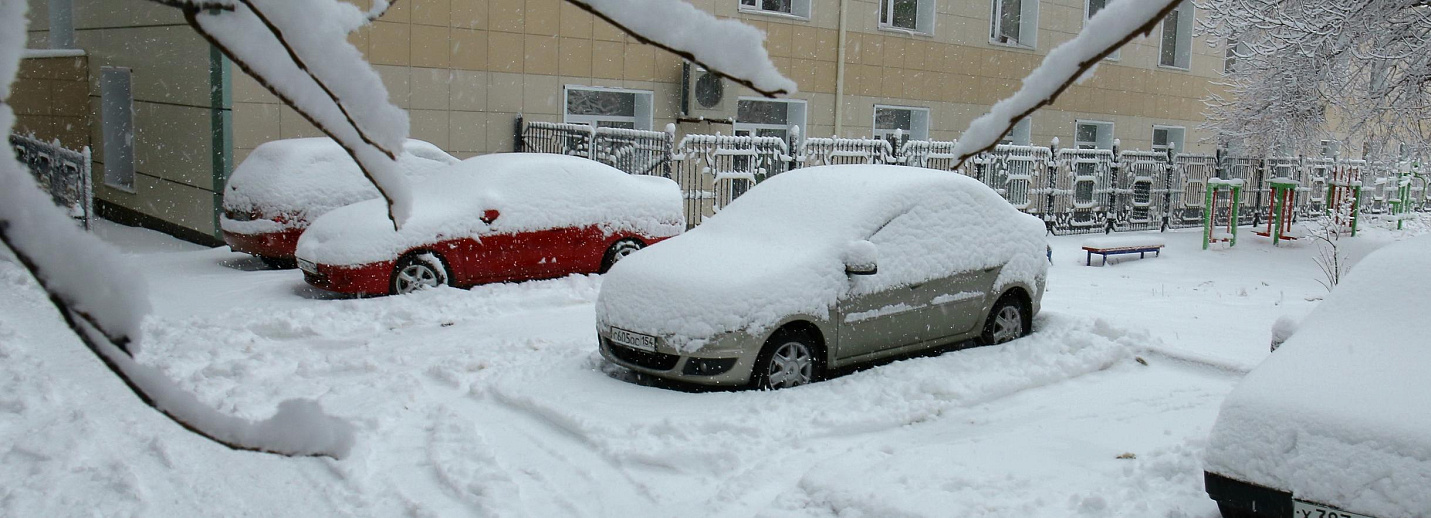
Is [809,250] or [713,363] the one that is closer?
[713,363]

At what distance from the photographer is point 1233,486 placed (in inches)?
173

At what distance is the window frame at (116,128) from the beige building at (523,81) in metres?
0.03

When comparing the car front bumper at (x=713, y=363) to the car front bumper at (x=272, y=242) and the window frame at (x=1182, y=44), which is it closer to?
the car front bumper at (x=272, y=242)

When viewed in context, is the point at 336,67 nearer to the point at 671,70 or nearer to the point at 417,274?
the point at 417,274

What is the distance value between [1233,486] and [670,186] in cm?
832

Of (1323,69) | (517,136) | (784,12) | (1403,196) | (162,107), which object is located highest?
(784,12)

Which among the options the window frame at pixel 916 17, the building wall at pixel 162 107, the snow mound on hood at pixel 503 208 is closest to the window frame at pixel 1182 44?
the window frame at pixel 916 17

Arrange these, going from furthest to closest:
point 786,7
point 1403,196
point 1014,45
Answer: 1. point 1403,196
2. point 1014,45
3. point 786,7

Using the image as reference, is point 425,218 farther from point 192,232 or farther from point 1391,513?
point 1391,513

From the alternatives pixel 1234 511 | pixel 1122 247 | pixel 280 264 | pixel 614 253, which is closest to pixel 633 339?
pixel 1234 511

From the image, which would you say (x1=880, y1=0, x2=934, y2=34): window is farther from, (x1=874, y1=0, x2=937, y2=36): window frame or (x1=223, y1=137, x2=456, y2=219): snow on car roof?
(x1=223, y1=137, x2=456, y2=219): snow on car roof

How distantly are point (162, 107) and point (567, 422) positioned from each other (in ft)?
37.4

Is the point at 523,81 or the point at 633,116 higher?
the point at 523,81

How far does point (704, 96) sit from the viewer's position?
17.0 m
